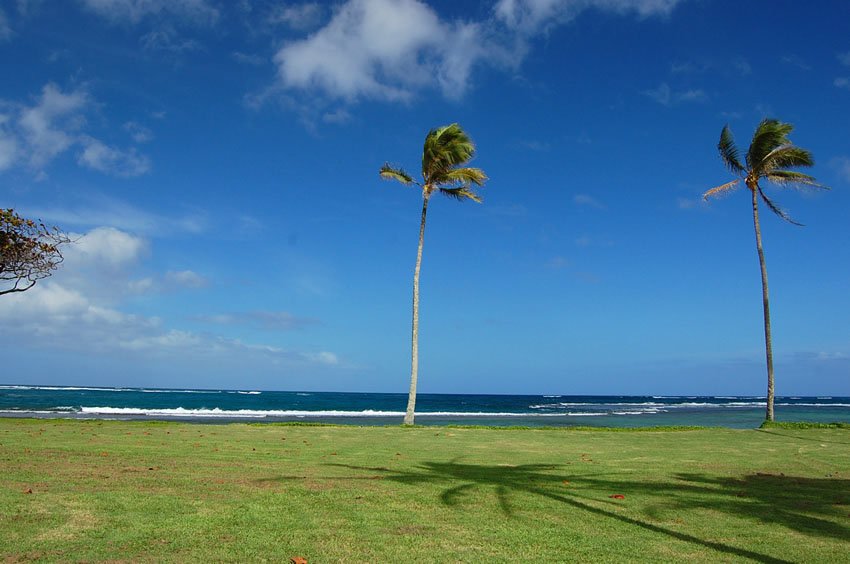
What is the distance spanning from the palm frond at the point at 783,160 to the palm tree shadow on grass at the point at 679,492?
19936mm

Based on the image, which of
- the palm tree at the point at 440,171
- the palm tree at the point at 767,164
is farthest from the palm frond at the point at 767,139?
the palm tree at the point at 440,171

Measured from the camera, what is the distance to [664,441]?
17312mm

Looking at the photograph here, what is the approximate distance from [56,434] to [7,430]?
5.49ft

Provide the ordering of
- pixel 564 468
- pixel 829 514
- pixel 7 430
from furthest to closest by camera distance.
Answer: pixel 7 430
pixel 564 468
pixel 829 514

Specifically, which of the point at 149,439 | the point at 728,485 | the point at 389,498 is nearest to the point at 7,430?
the point at 149,439

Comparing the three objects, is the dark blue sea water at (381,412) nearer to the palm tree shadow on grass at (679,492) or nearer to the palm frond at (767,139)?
the palm frond at (767,139)

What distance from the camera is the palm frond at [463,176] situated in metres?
26.3

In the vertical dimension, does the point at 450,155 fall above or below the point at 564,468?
above

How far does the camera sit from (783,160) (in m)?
26.3

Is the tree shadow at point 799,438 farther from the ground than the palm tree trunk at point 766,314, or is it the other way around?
the palm tree trunk at point 766,314

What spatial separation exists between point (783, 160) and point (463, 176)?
13881 mm

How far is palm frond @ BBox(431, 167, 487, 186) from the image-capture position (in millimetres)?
26344

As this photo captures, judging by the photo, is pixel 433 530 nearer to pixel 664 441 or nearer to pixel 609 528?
pixel 609 528

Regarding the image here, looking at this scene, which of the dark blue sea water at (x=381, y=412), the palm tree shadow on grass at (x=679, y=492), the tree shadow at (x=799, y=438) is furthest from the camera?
the dark blue sea water at (x=381, y=412)
